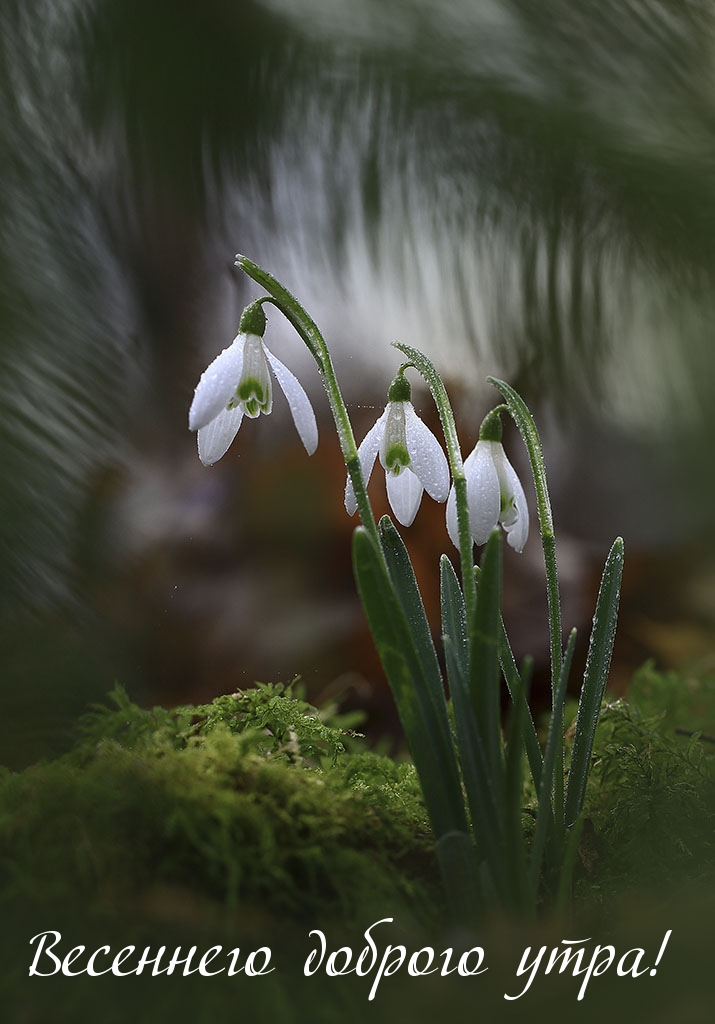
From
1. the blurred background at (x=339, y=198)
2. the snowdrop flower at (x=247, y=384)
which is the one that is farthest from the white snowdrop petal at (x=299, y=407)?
the blurred background at (x=339, y=198)

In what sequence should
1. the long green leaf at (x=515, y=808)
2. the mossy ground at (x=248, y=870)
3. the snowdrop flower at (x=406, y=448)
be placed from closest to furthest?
the mossy ground at (x=248, y=870), the long green leaf at (x=515, y=808), the snowdrop flower at (x=406, y=448)

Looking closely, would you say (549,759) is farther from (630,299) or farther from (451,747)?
(630,299)

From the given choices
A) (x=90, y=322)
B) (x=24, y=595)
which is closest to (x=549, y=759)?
(x=24, y=595)

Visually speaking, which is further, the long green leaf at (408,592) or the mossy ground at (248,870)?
the long green leaf at (408,592)

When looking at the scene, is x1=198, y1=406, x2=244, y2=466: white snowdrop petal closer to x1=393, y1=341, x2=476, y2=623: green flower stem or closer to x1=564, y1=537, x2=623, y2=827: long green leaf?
x1=393, y1=341, x2=476, y2=623: green flower stem

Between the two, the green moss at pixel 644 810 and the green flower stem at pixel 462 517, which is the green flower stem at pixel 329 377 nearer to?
the green flower stem at pixel 462 517

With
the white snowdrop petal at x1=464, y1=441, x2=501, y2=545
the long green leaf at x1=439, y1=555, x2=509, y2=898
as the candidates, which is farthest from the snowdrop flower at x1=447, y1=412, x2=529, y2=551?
the long green leaf at x1=439, y1=555, x2=509, y2=898

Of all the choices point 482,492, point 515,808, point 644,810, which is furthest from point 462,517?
point 644,810
